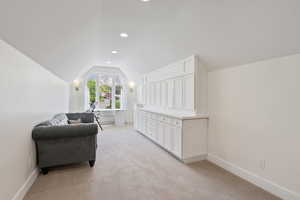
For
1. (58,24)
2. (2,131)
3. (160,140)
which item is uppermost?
(58,24)

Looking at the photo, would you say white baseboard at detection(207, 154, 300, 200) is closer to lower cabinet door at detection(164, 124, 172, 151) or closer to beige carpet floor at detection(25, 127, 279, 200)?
beige carpet floor at detection(25, 127, 279, 200)

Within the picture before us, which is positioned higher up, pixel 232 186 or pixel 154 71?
pixel 154 71

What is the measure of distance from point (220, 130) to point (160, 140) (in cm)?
150

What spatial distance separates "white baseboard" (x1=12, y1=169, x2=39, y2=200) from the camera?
1.76 metres

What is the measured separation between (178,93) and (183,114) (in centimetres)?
57

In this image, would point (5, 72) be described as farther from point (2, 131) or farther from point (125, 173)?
point (125, 173)

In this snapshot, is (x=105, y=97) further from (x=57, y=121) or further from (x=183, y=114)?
(x=183, y=114)

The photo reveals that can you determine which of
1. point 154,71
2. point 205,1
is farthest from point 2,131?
point 154,71

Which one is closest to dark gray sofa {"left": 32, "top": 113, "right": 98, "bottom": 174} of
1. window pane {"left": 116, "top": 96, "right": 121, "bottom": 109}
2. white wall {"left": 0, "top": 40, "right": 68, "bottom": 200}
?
white wall {"left": 0, "top": 40, "right": 68, "bottom": 200}

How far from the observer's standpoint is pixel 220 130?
2834 millimetres

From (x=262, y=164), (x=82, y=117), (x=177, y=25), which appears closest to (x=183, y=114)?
(x=262, y=164)

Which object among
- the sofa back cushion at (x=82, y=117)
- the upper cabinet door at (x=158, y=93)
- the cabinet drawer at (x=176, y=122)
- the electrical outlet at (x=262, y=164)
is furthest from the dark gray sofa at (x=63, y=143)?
the electrical outlet at (x=262, y=164)

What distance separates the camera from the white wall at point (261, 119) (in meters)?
1.82

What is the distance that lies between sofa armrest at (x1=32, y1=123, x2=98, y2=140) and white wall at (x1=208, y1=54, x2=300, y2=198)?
8.26 feet
